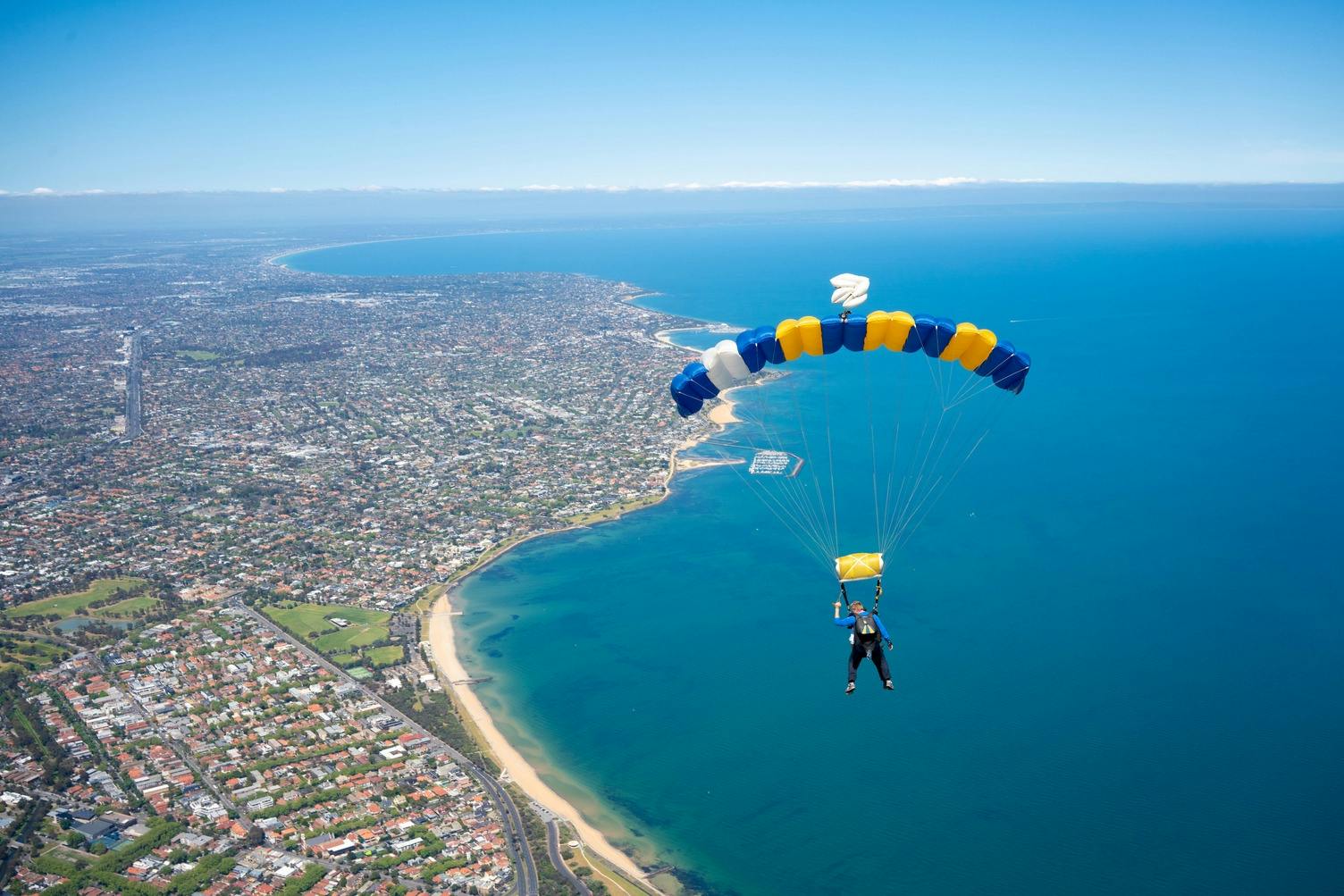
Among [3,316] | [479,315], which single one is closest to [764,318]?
[479,315]

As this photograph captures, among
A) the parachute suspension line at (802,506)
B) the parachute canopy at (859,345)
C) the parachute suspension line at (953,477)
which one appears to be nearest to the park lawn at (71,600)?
the parachute suspension line at (802,506)

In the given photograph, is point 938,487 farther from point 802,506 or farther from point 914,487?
point 914,487

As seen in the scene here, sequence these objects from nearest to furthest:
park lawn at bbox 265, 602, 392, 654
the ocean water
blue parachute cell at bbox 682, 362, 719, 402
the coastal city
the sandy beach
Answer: blue parachute cell at bbox 682, 362, 719, 402 → the coastal city → the sandy beach → the ocean water → park lawn at bbox 265, 602, 392, 654

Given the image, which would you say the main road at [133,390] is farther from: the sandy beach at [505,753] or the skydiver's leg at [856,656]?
the skydiver's leg at [856,656]

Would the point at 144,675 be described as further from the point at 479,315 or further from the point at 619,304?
the point at 619,304

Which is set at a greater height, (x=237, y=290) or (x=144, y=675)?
(x=237, y=290)

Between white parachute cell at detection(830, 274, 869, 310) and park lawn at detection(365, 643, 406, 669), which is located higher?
white parachute cell at detection(830, 274, 869, 310)

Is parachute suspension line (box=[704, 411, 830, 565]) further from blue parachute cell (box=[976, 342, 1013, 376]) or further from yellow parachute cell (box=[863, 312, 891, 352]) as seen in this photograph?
yellow parachute cell (box=[863, 312, 891, 352])

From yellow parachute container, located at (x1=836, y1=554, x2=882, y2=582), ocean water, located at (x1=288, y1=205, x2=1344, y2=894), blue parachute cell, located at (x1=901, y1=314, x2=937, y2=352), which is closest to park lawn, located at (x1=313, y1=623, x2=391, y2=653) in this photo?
ocean water, located at (x1=288, y1=205, x2=1344, y2=894)
